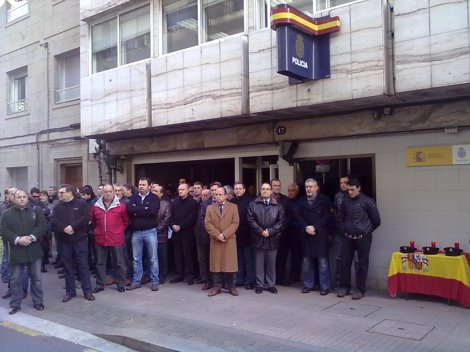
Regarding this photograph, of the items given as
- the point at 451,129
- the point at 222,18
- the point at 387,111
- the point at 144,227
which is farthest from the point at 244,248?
the point at 222,18

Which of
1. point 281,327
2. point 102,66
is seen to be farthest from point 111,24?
point 281,327

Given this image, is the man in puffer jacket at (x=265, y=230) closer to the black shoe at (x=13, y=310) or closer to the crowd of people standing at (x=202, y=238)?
the crowd of people standing at (x=202, y=238)

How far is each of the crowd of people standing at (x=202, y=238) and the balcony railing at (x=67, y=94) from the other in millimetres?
6137

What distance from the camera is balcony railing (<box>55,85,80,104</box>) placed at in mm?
13773

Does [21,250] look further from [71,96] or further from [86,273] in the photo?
[71,96]

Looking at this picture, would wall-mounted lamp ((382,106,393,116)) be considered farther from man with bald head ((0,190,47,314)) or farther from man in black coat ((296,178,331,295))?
man with bald head ((0,190,47,314))

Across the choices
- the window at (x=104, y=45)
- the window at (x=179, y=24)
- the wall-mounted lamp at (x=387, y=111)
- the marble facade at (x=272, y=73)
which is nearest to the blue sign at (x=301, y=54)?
the marble facade at (x=272, y=73)

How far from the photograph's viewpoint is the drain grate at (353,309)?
6.65 m

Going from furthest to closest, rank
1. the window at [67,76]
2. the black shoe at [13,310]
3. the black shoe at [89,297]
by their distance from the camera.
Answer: the window at [67,76]
the black shoe at [89,297]
the black shoe at [13,310]

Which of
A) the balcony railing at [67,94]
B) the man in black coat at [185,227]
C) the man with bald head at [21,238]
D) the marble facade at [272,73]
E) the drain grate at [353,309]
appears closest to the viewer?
the marble facade at [272,73]

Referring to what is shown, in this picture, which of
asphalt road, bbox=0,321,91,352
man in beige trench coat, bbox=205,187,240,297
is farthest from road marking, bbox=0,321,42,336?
man in beige trench coat, bbox=205,187,240,297

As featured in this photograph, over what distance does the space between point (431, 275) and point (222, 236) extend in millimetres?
3126

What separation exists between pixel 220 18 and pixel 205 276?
4.86 m

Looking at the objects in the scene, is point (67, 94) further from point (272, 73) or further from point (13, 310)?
point (13, 310)
